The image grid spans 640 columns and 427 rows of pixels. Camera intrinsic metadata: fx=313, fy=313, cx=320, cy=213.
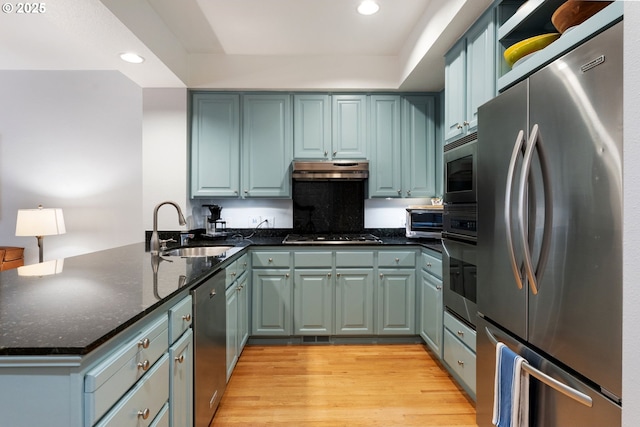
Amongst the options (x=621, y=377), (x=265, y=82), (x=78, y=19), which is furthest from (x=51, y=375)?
(x=265, y=82)

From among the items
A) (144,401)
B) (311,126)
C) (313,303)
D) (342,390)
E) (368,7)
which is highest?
(368,7)

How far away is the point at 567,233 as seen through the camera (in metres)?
0.98

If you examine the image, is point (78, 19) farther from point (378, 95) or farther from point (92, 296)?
point (378, 95)

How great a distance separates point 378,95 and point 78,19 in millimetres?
2473

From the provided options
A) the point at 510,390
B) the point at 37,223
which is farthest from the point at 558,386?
the point at 37,223

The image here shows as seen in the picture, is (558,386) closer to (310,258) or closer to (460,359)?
(460,359)

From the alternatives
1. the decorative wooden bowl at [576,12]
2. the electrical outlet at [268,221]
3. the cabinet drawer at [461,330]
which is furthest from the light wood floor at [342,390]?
the decorative wooden bowl at [576,12]

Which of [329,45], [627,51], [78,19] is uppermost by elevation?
[329,45]

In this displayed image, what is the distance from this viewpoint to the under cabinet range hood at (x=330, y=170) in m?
3.08

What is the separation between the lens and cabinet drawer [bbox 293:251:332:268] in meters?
2.87

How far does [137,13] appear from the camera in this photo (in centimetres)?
215

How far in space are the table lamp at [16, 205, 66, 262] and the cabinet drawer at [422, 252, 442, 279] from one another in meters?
3.58

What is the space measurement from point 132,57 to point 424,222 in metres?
2.83

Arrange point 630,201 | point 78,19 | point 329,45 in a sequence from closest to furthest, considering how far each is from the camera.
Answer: point 630,201 → point 78,19 → point 329,45
